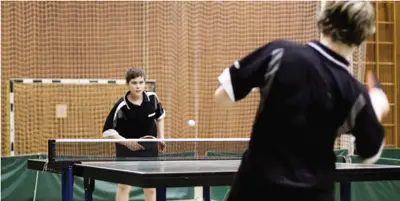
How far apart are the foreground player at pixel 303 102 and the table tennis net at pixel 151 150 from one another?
287cm

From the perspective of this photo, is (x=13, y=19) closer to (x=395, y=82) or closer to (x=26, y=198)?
(x=26, y=198)

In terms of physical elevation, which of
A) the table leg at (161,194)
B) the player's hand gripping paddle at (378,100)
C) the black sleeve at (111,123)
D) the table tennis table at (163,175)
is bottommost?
the table leg at (161,194)

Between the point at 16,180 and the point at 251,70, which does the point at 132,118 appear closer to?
the point at 16,180

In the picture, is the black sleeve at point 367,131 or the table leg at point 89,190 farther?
the table leg at point 89,190

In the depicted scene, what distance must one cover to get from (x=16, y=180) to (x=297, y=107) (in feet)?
24.7

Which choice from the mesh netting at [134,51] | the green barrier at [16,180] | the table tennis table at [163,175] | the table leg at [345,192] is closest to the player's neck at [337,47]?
the table tennis table at [163,175]

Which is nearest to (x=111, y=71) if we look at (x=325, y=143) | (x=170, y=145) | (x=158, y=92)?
(x=158, y=92)

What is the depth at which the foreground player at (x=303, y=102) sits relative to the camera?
7.52 feet

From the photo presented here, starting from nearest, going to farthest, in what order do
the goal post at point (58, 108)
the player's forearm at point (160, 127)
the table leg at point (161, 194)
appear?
1. the table leg at point (161, 194)
2. the player's forearm at point (160, 127)
3. the goal post at point (58, 108)

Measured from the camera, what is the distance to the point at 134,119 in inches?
276

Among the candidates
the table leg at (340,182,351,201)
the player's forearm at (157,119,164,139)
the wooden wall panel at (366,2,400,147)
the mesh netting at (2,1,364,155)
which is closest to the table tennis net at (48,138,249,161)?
the player's forearm at (157,119,164,139)

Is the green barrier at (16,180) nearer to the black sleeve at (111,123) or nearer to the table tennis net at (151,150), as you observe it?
the table tennis net at (151,150)

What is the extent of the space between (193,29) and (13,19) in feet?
10.2

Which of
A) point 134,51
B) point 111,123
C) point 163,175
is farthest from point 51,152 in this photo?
point 134,51
